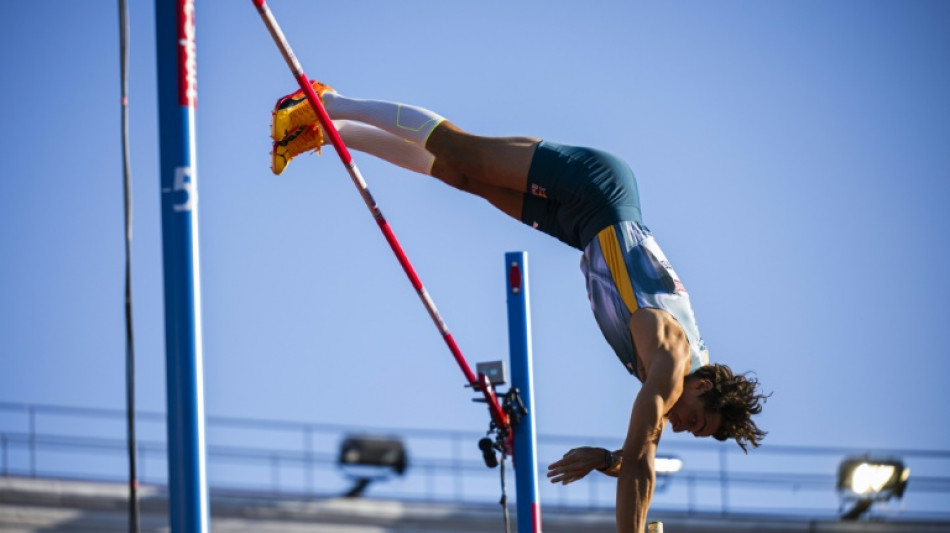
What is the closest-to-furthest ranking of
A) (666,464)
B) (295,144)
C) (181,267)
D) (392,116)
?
(181,267), (392,116), (295,144), (666,464)

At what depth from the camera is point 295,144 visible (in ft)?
15.1

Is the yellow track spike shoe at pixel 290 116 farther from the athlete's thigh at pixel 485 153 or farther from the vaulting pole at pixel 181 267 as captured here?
the vaulting pole at pixel 181 267

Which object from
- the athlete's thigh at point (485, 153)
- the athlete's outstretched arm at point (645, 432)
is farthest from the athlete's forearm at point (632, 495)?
the athlete's thigh at point (485, 153)

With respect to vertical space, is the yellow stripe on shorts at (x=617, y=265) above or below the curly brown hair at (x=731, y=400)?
above

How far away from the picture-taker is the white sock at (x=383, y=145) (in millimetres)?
4711

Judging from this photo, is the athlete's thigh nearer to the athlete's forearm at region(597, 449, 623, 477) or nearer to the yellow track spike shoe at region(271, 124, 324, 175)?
the yellow track spike shoe at region(271, 124, 324, 175)

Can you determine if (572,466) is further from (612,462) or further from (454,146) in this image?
(454,146)

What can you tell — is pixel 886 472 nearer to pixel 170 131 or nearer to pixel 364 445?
pixel 364 445

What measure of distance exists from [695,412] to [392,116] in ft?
4.39

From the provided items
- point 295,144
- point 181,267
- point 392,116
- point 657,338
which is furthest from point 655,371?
point 181,267

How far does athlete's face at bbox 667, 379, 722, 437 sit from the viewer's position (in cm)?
427

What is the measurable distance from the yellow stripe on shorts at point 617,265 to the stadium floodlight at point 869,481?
6.65 m

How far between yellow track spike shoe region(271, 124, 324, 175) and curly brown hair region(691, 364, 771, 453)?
146 centimetres

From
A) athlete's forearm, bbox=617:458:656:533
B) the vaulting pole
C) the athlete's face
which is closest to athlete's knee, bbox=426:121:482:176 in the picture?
the athlete's face
